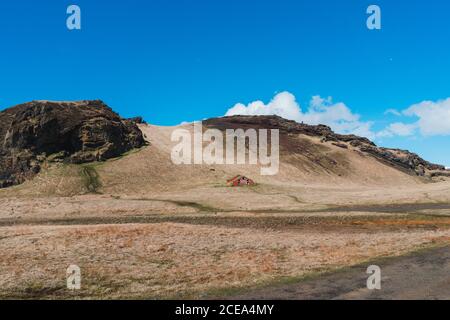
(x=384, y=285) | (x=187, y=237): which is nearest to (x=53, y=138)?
(x=187, y=237)

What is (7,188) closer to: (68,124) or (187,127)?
(68,124)

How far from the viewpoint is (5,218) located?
60.8m

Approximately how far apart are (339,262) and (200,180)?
86821mm

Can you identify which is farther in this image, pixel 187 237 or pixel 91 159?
pixel 91 159

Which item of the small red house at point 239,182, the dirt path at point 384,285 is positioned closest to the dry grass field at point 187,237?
the dirt path at point 384,285

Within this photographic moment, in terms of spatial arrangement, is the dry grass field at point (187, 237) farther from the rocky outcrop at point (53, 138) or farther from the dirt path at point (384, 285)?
the rocky outcrop at point (53, 138)

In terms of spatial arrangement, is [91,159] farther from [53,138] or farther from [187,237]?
[187,237]

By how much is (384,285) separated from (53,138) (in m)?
115

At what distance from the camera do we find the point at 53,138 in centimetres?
11950

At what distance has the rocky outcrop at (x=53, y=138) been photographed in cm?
11269

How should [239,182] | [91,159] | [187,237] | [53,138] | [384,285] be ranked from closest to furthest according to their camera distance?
[384,285] → [187,237] → [239,182] → [91,159] → [53,138]

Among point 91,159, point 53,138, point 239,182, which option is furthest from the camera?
point 53,138

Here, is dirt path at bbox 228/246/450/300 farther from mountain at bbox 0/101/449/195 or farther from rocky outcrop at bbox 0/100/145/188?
rocky outcrop at bbox 0/100/145/188

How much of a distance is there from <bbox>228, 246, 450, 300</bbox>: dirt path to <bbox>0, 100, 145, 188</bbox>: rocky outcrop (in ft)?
331
